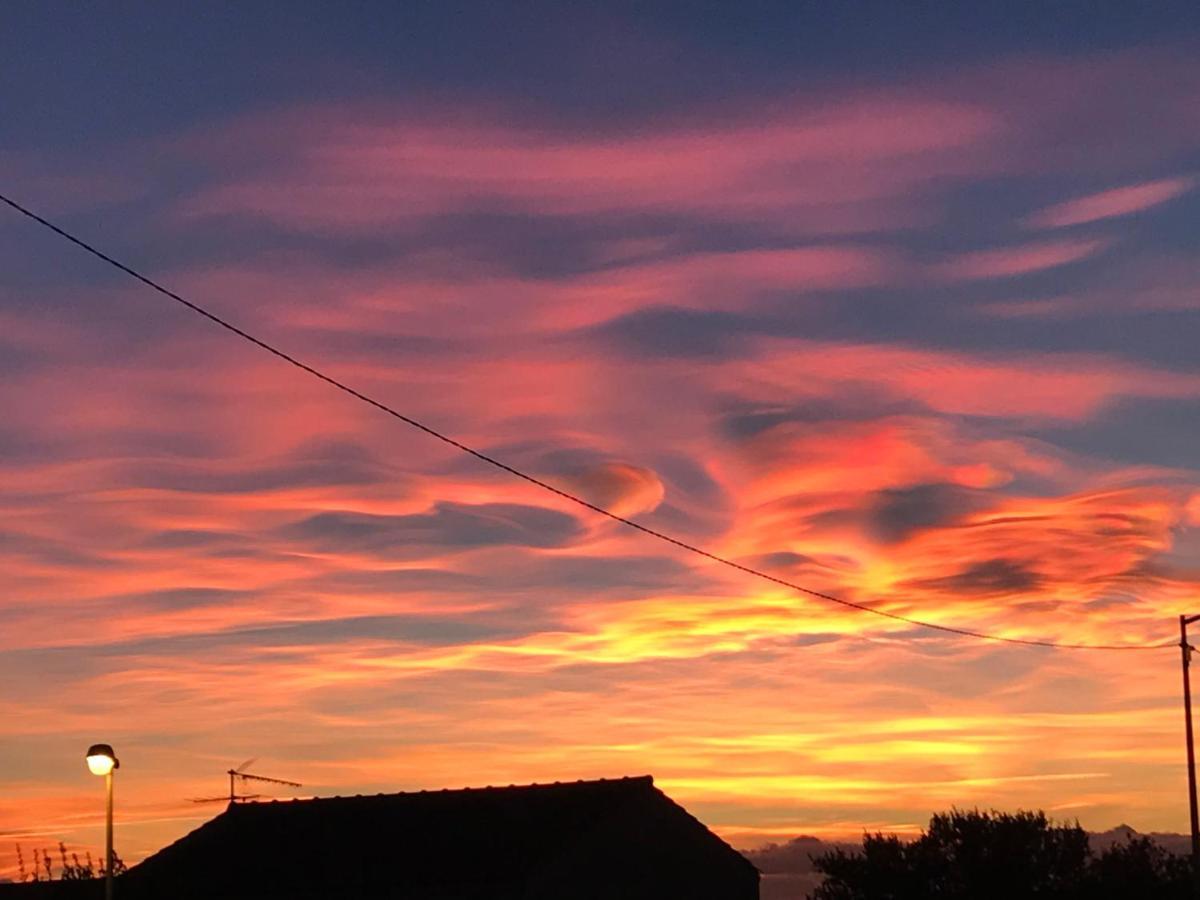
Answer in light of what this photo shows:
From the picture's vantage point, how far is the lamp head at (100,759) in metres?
30.3

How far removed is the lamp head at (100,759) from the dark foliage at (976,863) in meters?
50.9

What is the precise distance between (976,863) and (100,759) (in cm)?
5385

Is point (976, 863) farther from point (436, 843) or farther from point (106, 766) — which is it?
point (106, 766)

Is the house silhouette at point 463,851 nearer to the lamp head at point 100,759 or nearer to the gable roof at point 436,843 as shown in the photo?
the gable roof at point 436,843

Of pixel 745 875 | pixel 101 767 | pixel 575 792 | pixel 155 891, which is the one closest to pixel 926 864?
pixel 745 875

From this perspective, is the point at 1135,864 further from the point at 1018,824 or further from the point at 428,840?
the point at 428,840

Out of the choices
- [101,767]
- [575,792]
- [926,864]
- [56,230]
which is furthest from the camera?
[926,864]

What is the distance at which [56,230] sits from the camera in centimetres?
2397

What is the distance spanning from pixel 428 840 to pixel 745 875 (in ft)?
38.7

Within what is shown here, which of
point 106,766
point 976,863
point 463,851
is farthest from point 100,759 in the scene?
point 976,863

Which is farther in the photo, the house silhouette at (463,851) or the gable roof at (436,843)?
the gable roof at (436,843)

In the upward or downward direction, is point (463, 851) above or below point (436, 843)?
below

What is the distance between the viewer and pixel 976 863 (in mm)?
75375

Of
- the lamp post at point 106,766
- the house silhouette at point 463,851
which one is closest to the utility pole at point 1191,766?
the house silhouette at point 463,851
